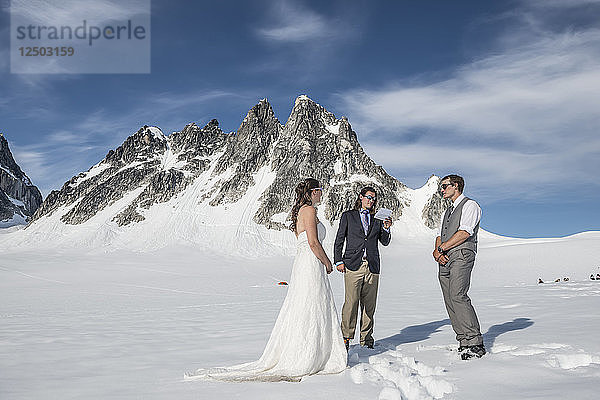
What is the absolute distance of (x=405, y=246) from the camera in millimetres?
88188

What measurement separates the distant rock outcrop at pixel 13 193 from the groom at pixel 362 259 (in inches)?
6946

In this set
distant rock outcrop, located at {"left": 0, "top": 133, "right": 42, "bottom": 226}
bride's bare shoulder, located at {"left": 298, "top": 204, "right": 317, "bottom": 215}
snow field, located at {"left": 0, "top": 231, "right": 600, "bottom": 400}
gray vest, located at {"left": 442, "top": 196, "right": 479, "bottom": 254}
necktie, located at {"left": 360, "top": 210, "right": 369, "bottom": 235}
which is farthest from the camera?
distant rock outcrop, located at {"left": 0, "top": 133, "right": 42, "bottom": 226}

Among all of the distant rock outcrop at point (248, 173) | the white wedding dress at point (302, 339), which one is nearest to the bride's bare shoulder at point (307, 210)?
the white wedding dress at point (302, 339)

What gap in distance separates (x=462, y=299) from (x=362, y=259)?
1.72 meters

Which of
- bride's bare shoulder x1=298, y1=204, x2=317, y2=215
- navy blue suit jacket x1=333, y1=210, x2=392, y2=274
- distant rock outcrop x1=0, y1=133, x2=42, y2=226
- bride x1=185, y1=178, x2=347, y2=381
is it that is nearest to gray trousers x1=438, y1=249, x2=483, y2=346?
navy blue suit jacket x1=333, y1=210, x2=392, y2=274

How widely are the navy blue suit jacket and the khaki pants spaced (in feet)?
0.38

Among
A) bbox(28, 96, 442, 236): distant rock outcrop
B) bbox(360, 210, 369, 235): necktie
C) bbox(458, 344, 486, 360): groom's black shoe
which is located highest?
bbox(28, 96, 442, 236): distant rock outcrop

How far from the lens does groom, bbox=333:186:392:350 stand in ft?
24.4

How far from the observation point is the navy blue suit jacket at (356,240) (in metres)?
7.47

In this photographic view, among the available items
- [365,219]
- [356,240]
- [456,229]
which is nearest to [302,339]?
[356,240]

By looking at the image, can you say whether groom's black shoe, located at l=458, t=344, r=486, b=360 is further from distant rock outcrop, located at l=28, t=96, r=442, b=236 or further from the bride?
distant rock outcrop, located at l=28, t=96, r=442, b=236

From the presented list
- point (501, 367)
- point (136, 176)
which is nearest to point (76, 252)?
point (136, 176)

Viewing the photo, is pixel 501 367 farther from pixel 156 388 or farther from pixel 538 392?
pixel 156 388

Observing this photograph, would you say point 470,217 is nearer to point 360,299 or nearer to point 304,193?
point 360,299
